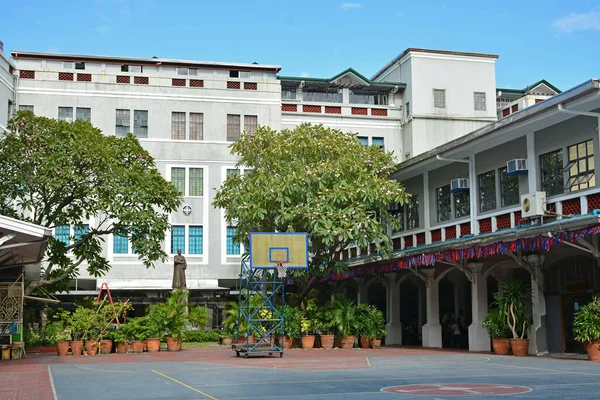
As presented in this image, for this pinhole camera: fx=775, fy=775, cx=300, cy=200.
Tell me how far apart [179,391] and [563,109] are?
12.3m

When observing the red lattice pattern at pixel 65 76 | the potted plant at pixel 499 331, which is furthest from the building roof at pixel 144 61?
the potted plant at pixel 499 331

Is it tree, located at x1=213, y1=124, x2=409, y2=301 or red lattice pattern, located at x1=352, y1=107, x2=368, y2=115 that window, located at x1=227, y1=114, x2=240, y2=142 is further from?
tree, located at x1=213, y1=124, x2=409, y2=301

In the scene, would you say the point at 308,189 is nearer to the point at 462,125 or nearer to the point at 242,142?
the point at 242,142

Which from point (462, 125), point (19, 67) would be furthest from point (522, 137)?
point (19, 67)

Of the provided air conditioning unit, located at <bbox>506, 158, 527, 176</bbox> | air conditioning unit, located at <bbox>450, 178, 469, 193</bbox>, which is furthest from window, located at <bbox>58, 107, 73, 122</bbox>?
air conditioning unit, located at <bbox>506, 158, 527, 176</bbox>

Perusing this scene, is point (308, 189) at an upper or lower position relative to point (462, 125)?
lower

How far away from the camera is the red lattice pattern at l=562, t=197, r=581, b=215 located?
67.0ft

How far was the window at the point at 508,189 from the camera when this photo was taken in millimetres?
23531

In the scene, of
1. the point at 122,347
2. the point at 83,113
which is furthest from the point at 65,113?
the point at 122,347

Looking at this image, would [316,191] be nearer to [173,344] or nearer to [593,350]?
[173,344]

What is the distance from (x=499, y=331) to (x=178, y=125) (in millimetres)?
22197

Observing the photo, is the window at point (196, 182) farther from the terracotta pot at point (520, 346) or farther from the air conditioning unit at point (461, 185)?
the terracotta pot at point (520, 346)

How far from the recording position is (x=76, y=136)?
84.6 feet

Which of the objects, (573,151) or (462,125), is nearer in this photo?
(573,151)
